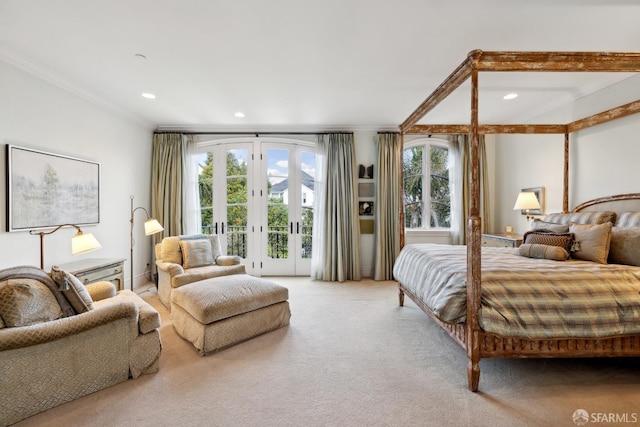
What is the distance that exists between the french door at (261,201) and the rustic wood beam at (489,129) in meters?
2.15

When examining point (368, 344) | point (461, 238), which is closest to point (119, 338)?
point (368, 344)

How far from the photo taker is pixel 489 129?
12.2ft

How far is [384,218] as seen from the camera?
195 inches

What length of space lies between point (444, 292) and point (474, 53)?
68.6 inches

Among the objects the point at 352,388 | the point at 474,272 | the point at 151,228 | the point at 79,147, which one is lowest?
the point at 352,388

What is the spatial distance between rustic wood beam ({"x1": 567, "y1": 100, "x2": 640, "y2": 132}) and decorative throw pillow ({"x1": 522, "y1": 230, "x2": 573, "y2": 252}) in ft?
4.91

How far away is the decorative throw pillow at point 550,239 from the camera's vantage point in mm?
2713

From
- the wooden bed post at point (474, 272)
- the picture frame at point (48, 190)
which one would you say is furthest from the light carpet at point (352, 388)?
the picture frame at point (48, 190)

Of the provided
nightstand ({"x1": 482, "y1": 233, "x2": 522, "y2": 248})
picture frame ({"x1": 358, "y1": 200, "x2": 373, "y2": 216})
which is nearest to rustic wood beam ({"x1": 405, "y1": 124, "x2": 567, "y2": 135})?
nightstand ({"x1": 482, "y1": 233, "x2": 522, "y2": 248})

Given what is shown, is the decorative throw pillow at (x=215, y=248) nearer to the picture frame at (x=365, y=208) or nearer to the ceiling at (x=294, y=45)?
the ceiling at (x=294, y=45)

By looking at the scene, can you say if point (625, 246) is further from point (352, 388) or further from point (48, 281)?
point (48, 281)

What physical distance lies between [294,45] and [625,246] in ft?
11.3

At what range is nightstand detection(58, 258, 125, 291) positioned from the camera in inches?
112

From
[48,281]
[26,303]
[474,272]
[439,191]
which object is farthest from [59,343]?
[439,191]
